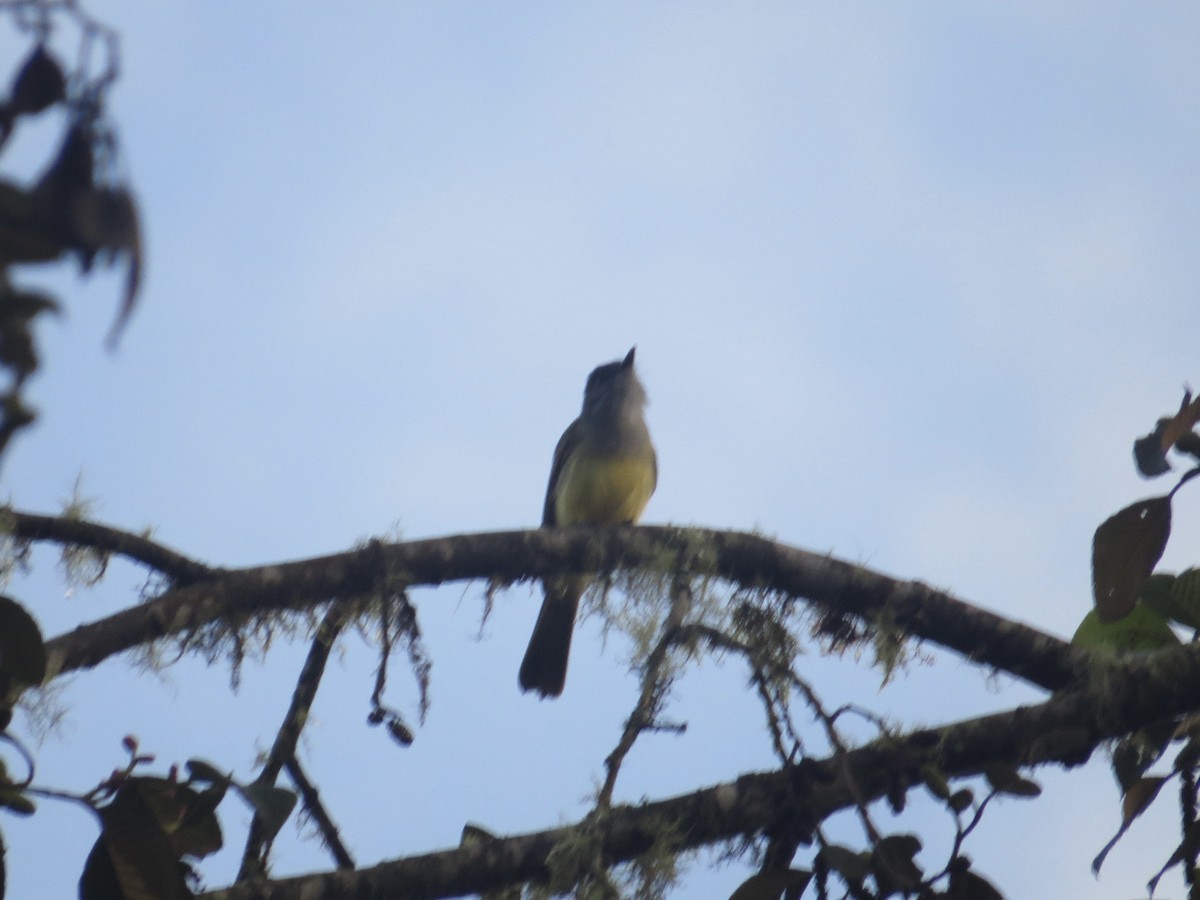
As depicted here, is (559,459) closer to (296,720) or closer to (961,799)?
(296,720)

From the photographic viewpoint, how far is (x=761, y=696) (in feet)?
8.38

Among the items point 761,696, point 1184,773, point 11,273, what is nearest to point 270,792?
point 761,696

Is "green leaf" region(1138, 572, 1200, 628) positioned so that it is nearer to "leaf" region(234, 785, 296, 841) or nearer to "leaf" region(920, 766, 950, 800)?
"leaf" region(920, 766, 950, 800)

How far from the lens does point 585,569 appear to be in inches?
144

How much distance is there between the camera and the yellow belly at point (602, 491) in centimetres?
586

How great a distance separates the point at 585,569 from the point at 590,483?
2253 mm

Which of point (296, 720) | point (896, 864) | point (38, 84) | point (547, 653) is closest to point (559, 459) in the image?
point (547, 653)

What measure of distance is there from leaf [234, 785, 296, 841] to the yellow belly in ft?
11.8

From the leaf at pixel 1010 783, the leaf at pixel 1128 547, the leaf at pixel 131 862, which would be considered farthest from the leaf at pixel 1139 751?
the leaf at pixel 131 862

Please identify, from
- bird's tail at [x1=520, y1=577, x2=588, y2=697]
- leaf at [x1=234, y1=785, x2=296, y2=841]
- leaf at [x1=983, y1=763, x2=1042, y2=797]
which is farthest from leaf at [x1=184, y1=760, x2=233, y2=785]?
bird's tail at [x1=520, y1=577, x2=588, y2=697]

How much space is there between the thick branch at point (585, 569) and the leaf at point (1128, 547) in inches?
18.5

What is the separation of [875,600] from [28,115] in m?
2.69

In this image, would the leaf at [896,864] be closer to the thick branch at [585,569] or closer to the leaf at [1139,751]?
the leaf at [1139,751]

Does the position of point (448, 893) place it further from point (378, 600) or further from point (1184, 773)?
point (1184, 773)
